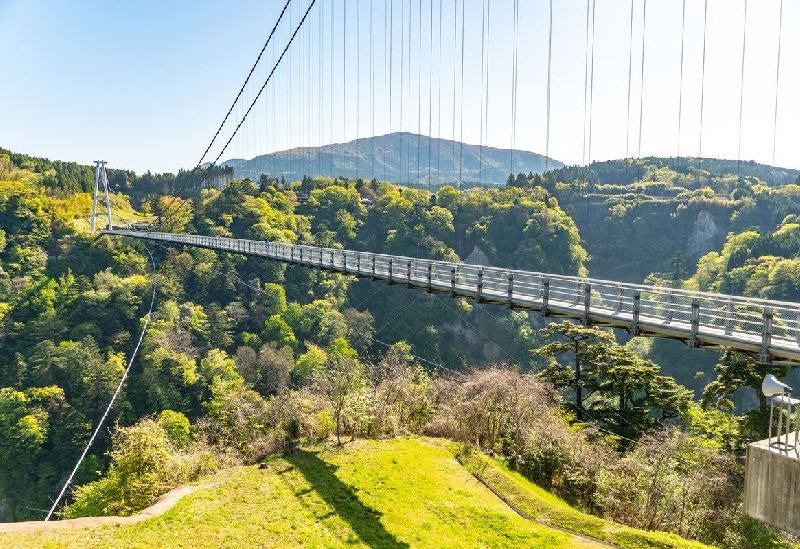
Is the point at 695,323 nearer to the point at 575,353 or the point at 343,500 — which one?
the point at 343,500

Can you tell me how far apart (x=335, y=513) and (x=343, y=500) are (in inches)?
27.2

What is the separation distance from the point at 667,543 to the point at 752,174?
410 ft

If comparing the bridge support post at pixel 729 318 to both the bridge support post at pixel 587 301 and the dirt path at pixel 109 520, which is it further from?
the dirt path at pixel 109 520

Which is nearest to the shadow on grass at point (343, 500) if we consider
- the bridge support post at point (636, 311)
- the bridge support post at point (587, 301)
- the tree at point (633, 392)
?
the bridge support post at point (587, 301)

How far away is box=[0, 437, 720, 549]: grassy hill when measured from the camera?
11.4m

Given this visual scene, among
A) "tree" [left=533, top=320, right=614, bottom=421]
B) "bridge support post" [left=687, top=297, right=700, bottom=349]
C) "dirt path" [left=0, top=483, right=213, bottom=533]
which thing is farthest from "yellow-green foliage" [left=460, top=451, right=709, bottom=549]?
"tree" [left=533, top=320, right=614, bottom=421]

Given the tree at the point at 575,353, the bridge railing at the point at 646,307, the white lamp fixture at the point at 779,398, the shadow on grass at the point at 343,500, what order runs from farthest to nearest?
1. the tree at the point at 575,353
2. the shadow on grass at the point at 343,500
3. the bridge railing at the point at 646,307
4. the white lamp fixture at the point at 779,398

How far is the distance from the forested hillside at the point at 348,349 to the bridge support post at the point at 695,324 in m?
6.54

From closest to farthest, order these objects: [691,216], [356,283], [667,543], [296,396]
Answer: [667,543], [296,396], [356,283], [691,216]

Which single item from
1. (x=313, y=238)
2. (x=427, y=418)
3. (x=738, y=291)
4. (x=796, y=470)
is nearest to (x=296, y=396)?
(x=427, y=418)

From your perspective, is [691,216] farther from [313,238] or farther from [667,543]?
[667,543]

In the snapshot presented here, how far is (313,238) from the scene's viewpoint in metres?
68.4

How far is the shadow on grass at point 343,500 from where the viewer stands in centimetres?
1216

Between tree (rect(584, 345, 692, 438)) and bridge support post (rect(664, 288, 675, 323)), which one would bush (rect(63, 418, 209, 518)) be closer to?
bridge support post (rect(664, 288, 675, 323))
